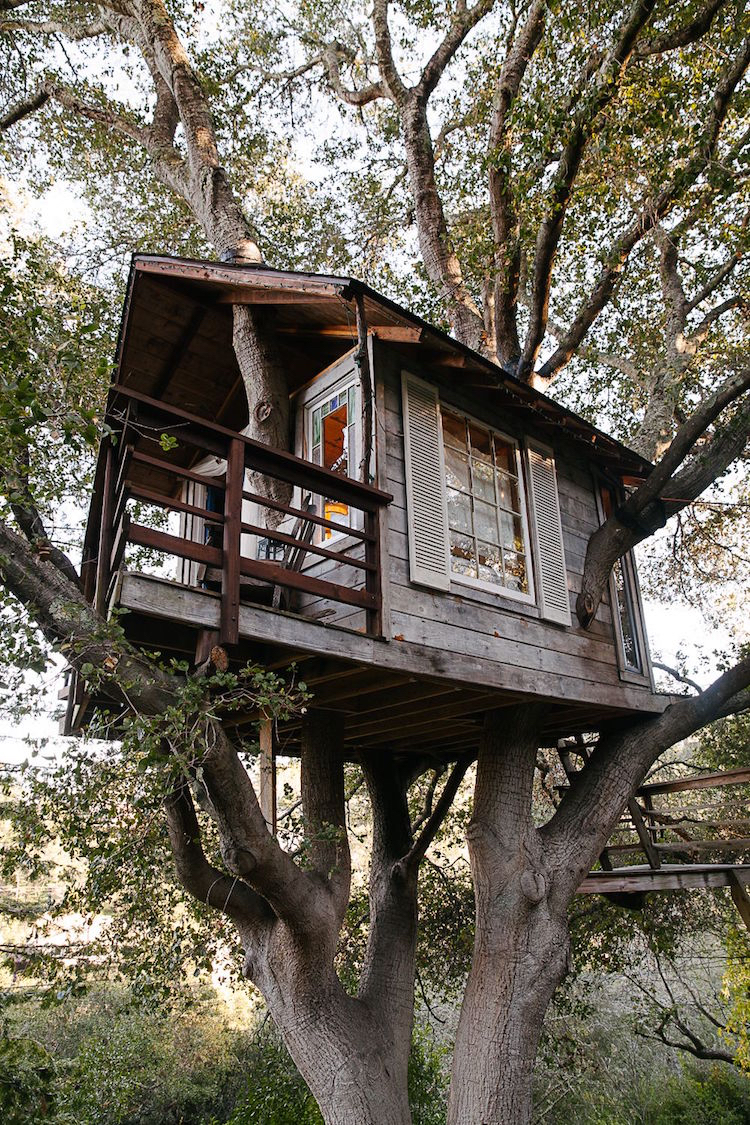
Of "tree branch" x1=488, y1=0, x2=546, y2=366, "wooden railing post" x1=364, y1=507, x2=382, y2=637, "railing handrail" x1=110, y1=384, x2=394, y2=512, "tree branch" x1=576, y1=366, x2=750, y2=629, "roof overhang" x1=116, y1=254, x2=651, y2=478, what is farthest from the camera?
"tree branch" x1=488, y1=0, x2=546, y2=366

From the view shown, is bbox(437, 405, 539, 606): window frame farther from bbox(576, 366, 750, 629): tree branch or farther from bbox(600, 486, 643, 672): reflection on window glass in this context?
bbox(600, 486, 643, 672): reflection on window glass

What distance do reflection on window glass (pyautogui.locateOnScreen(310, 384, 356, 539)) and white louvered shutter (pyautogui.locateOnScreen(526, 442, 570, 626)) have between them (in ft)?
6.33

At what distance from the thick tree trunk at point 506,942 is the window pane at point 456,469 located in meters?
Answer: 2.23

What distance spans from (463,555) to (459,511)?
41cm

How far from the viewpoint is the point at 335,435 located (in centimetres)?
749

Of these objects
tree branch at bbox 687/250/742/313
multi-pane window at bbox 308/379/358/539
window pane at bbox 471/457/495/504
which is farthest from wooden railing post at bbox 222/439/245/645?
tree branch at bbox 687/250/742/313

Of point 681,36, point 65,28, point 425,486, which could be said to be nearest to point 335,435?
point 425,486

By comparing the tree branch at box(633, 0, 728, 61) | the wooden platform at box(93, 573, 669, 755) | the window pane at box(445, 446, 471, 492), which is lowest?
the wooden platform at box(93, 573, 669, 755)

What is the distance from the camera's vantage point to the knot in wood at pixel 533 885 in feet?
23.4

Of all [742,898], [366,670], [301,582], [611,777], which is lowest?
[742,898]

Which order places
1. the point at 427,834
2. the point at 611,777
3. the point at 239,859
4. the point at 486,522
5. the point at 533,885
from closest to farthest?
1. the point at 239,859
2. the point at 533,885
3. the point at 486,522
4. the point at 611,777
5. the point at 427,834

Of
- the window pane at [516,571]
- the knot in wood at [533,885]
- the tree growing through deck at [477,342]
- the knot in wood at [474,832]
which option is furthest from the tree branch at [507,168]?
the knot in wood at [533,885]

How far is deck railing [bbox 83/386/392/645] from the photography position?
473 centimetres

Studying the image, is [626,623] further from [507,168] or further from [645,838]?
[507,168]
